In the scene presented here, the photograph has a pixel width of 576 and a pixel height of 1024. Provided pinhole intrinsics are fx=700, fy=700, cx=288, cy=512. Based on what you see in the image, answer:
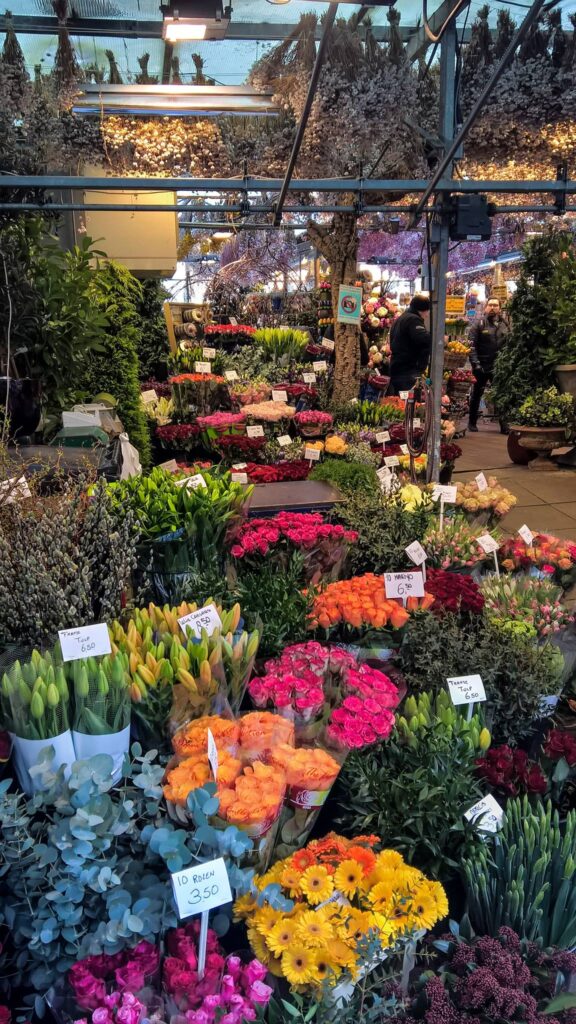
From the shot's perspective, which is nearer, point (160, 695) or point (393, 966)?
point (393, 966)

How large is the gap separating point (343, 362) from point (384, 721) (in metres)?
5.01

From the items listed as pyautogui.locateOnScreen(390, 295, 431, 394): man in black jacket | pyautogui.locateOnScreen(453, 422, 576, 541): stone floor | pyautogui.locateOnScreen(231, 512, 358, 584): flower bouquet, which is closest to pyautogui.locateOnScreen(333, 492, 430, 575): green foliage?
pyautogui.locateOnScreen(231, 512, 358, 584): flower bouquet

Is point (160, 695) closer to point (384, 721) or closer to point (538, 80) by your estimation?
point (384, 721)

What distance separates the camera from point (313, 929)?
51.4 inches

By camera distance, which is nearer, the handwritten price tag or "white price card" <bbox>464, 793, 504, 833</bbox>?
"white price card" <bbox>464, 793, 504, 833</bbox>

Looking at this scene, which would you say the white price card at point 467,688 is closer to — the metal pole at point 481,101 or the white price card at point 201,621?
the white price card at point 201,621

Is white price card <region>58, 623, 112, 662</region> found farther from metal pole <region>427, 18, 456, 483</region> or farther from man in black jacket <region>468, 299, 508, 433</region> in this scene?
man in black jacket <region>468, 299, 508, 433</region>

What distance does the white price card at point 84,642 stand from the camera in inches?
65.2

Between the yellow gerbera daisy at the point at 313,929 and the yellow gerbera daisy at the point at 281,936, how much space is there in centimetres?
2

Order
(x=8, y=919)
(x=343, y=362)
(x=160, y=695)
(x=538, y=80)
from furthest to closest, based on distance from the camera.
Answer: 1. (x=343, y=362)
2. (x=538, y=80)
3. (x=160, y=695)
4. (x=8, y=919)

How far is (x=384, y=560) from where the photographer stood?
281cm

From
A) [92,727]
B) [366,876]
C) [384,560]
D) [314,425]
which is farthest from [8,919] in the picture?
[314,425]

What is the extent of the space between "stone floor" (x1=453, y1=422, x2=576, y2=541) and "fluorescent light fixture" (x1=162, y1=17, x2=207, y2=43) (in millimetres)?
3602

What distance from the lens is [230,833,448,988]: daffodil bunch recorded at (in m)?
1.28
